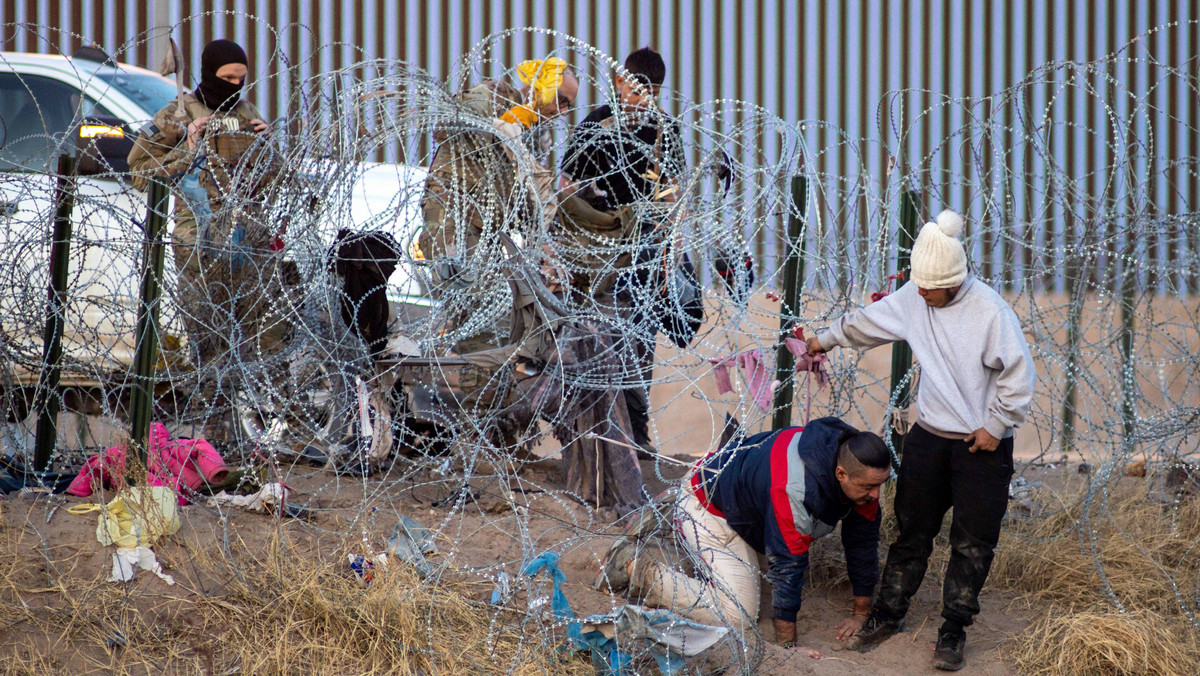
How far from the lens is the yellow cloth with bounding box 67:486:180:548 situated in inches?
154

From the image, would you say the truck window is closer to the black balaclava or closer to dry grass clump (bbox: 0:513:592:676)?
the black balaclava

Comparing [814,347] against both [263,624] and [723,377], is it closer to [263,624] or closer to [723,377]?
[723,377]

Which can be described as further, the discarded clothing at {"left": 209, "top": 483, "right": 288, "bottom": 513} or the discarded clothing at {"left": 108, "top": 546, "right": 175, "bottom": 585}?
the discarded clothing at {"left": 209, "top": 483, "right": 288, "bottom": 513}

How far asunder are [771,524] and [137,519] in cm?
217

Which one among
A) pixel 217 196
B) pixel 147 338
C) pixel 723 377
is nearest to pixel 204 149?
pixel 217 196

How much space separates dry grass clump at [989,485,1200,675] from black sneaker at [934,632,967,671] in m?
0.20

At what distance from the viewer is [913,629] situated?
4.14 meters

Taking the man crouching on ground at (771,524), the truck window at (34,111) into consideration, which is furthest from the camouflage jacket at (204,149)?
the man crouching on ground at (771,524)

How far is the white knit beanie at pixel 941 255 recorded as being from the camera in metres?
3.67

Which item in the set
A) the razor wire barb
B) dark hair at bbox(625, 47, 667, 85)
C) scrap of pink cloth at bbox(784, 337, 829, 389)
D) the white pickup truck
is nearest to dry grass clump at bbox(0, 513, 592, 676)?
the razor wire barb

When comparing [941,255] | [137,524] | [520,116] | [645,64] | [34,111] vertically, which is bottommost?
[137,524]

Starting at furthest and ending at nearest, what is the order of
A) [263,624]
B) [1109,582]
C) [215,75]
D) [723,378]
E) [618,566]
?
[215,75] → [723,378] → [1109,582] → [618,566] → [263,624]

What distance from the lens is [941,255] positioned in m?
3.67

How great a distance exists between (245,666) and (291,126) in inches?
100
